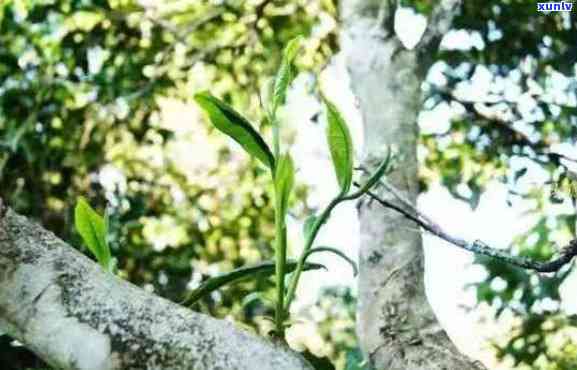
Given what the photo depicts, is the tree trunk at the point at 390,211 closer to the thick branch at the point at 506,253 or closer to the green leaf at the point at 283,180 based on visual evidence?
the thick branch at the point at 506,253

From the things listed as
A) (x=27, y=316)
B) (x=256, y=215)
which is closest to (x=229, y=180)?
(x=256, y=215)

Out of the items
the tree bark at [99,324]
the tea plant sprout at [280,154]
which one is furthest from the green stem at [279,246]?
the tree bark at [99,324]

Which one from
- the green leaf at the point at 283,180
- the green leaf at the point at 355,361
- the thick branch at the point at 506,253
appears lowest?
the green leaf at the point at 355,361

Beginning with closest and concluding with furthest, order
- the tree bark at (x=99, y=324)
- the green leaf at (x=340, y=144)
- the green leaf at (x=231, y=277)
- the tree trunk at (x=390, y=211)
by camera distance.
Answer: the tree bark at (x=99, y=324) < the green leaf at (x=340, y=144) < the green leaf at (x=231, y=277) < the tree trunk at (x=390, y=211)

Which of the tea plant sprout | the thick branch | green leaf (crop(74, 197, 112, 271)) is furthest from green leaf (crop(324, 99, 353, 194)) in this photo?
green leaf (crop(74, 197, 112, 271))

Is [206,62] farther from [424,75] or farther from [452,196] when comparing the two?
→ [424,75]

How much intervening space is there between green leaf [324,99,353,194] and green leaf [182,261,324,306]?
0.50ft

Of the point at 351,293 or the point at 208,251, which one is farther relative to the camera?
the point at 351,293

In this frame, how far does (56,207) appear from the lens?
2479 mm

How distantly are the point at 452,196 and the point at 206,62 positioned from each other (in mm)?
921

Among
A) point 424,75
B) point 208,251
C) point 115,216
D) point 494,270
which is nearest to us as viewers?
point 424,75

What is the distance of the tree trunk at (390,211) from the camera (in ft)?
3.01

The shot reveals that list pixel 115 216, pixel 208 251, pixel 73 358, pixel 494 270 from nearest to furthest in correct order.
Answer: pixel 73 358 → pixel 494 270 → pixel 115 216 → pixel 208 251

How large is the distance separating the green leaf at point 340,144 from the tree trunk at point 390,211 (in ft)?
0.79
